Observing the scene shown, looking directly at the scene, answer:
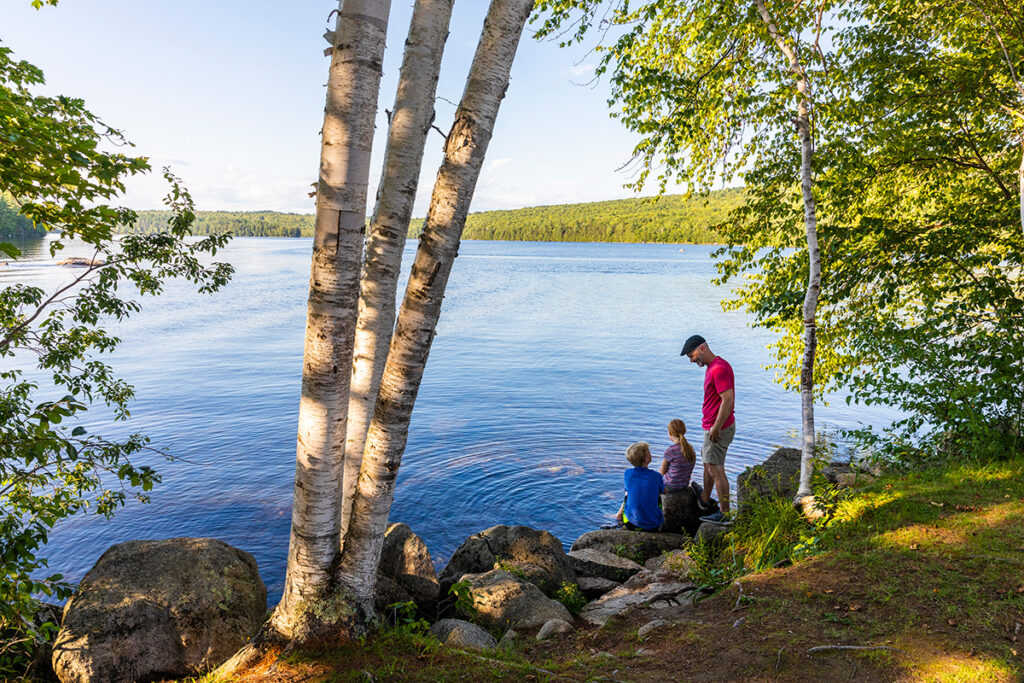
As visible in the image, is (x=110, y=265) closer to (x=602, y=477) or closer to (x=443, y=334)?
(x=602, y=477)

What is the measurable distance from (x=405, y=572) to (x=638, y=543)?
3.69 meters

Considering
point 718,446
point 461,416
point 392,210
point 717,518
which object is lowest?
point 461,416

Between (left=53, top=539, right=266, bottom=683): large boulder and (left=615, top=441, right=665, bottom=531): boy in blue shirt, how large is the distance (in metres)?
5.16

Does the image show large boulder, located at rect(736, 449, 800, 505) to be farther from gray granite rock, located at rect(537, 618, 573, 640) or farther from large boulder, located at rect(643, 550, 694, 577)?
gray granite rock, located at rect(537, 618, 573, 640)

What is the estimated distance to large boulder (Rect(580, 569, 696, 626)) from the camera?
18.6 ft

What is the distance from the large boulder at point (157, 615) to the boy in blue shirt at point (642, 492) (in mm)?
5161

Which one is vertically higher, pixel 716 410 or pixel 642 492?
pixel 716 410

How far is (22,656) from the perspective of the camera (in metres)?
4.89

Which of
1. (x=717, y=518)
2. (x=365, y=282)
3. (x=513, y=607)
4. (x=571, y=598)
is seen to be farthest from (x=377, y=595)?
(x=717, y=518)

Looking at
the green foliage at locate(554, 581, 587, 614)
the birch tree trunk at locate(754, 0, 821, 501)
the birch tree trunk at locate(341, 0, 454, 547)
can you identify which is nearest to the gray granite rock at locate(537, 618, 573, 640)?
the green foliage at locate(554, 581, 587, 614)

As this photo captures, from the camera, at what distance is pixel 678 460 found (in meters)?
8.87

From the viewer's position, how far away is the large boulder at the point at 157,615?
4.77 metres

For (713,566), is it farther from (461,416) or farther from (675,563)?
(461,416)

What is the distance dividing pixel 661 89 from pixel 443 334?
82.6 ft
